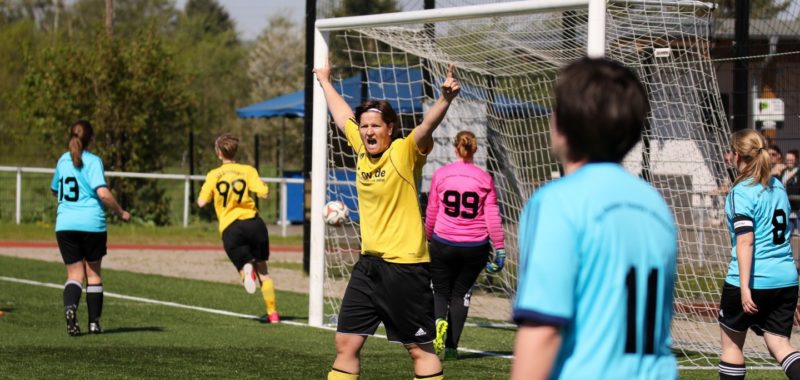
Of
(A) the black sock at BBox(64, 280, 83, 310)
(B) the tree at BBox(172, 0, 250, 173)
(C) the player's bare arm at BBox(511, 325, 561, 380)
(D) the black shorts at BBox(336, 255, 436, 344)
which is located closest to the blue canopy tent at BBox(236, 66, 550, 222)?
(A) the black sock at BBox(64, 280, 83, 310)

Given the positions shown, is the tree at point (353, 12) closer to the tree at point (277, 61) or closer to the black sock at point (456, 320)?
the black sock at point (456, 320)

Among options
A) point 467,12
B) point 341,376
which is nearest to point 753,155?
point 341,376

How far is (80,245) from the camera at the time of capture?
413 inches

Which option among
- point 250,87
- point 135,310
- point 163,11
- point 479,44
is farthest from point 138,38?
point 163,11

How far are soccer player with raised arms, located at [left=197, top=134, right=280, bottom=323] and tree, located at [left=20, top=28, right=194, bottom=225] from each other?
1560cm

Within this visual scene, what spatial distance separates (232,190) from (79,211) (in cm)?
177

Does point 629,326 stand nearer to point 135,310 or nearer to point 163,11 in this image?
point 135,310

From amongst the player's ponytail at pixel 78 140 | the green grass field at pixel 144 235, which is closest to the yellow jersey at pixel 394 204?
the player's ponytail at pixel 78 140

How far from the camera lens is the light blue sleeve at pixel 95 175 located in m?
10.3

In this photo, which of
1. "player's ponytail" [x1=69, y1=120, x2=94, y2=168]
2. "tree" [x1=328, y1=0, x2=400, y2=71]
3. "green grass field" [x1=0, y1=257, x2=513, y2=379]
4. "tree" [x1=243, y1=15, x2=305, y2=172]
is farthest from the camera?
"tree" [x1=243, y1=15, x2=305, y2=172]

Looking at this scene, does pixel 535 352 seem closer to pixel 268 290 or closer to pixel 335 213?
pixel 335 213

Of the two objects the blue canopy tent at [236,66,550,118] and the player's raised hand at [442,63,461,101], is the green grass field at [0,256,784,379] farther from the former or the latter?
the player's raised hand at [442,63,461,101]

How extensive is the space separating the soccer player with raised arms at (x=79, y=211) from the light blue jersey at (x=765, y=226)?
5.68 m

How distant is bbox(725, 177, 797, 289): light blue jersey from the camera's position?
22.7 feet
